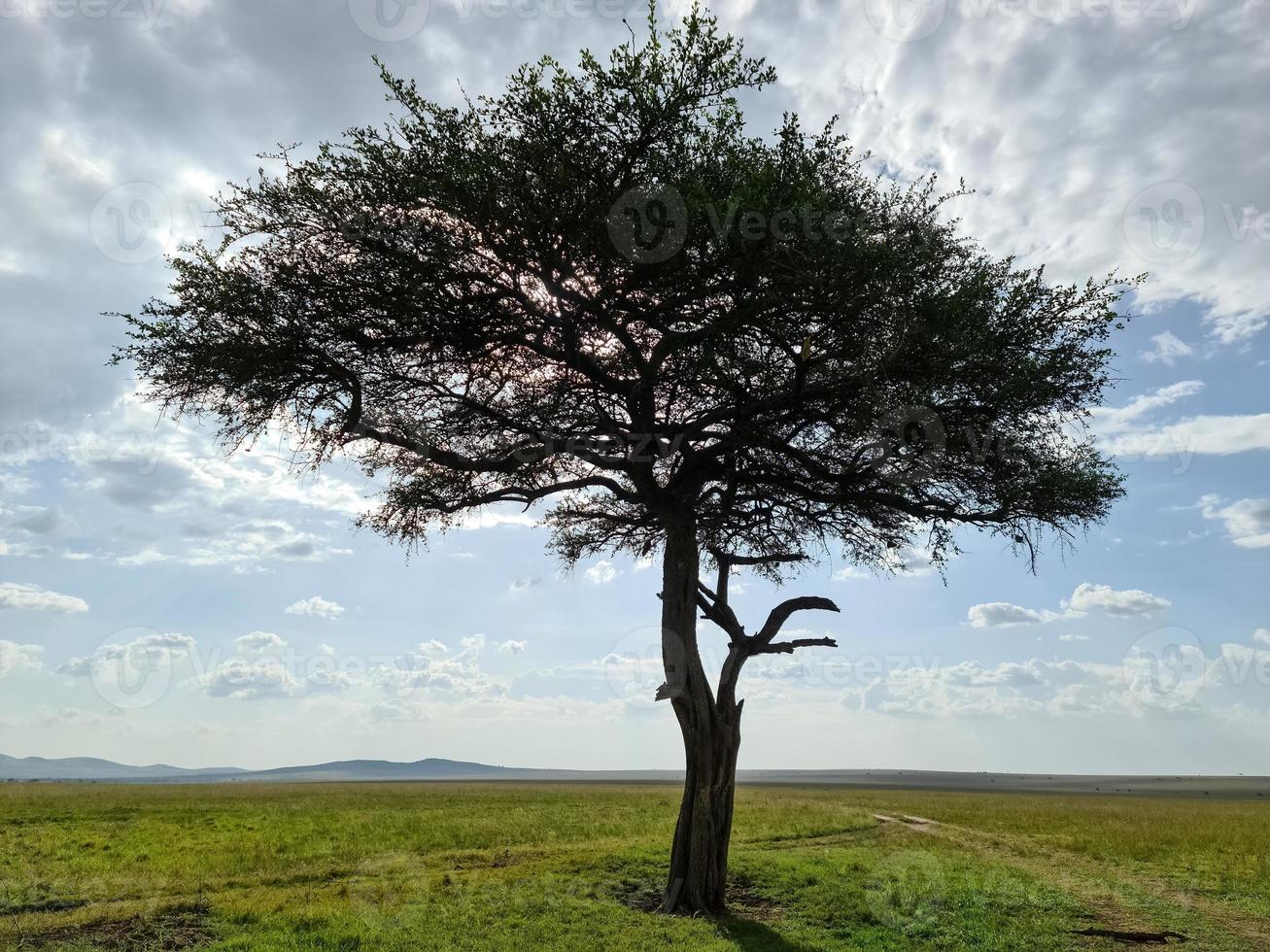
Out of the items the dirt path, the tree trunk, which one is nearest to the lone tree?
the tree trunk

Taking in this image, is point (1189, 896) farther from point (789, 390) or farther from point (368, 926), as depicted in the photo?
point (368, 926)

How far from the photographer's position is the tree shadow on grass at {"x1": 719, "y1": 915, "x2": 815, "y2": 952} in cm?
1405

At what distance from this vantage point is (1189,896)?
2117 centimetres

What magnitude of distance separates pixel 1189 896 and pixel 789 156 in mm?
19627

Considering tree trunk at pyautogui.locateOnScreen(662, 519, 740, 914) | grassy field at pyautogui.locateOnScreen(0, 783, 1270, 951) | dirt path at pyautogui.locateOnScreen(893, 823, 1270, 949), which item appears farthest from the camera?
dirt path at pyautogui.locateOnScreen(893, 823, 1270, 949)

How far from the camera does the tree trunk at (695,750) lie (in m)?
16.5

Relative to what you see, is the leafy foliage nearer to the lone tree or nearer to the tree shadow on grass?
the lone tree

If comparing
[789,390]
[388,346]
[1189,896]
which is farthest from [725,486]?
[1189,896]

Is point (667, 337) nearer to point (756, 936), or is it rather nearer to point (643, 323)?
point (643, 323)

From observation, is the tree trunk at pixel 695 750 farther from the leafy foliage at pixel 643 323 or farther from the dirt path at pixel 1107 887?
A: the dirt path at pixel 1107 887

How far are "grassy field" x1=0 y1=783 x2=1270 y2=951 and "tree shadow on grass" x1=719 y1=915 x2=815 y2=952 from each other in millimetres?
65

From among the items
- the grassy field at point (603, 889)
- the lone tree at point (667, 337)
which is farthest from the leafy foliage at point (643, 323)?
the grassy field at point (603, 889)

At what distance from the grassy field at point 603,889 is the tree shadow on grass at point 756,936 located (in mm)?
65

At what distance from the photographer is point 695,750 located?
17.0 m
